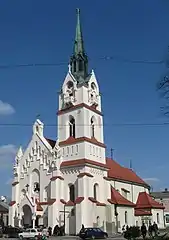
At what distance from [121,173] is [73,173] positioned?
18981mm

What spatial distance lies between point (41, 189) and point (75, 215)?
774cm

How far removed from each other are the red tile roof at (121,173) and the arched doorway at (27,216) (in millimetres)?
16157

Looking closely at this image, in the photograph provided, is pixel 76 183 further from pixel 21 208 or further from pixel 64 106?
pixel 64 106

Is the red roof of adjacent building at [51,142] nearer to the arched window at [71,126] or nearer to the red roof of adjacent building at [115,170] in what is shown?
the red roof of adjacent building at [115,170]

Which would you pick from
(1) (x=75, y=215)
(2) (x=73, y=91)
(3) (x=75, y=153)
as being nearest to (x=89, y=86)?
(2) (x=73, y=91)

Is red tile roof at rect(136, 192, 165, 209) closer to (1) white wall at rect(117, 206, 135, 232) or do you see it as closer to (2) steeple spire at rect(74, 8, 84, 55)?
(1) white wall at rect(117, 206, 135, 232)

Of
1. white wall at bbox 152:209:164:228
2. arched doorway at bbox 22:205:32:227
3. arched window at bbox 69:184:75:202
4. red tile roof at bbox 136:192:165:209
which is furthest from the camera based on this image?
red tile roof at bbox 136:192:165:209

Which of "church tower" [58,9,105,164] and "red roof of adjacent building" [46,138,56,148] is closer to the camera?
"church tower" [58,9,105,164]

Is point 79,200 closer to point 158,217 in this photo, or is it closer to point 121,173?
point 121,173

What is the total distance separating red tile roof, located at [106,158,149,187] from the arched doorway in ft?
53.0

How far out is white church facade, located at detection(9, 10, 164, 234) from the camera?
53750 mm

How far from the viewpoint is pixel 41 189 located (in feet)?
188

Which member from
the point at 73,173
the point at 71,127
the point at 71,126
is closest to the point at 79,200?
the point at 73,173

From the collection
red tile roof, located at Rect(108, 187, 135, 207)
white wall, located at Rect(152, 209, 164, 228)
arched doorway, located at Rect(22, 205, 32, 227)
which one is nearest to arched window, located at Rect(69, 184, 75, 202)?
red tile roof, located at Rect(108, 187, 135, 207)
